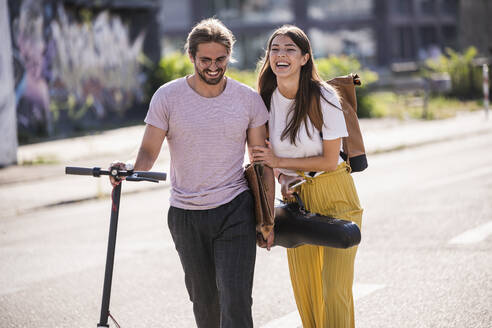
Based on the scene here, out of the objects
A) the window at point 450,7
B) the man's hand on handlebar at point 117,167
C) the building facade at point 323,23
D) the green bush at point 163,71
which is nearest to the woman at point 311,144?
the man's hand on handlebar at point 117,167

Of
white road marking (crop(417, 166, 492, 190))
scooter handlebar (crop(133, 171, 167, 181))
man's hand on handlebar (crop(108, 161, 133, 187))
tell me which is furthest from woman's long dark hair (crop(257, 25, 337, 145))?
white road marking (crop(417, 166, 492, 190))

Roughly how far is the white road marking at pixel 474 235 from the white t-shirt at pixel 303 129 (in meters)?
3.64

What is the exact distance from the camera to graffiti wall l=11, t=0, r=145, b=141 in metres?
19.3

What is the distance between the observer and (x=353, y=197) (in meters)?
3.99

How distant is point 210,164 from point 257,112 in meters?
0.35

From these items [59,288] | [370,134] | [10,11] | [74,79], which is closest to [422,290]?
[59,288]

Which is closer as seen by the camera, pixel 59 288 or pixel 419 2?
pixel 59 288

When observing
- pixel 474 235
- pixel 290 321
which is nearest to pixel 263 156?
pixel 290 321

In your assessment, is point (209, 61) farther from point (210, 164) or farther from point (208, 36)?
point (210, 164)

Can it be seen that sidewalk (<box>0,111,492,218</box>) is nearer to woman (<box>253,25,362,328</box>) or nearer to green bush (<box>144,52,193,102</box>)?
green bush (<box>144,52,193,102</box>)

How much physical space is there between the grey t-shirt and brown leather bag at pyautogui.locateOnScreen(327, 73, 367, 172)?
1.65 feet

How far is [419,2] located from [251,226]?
201 ft

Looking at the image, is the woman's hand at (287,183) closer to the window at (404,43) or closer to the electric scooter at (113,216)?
the electric scooter at (113,216)

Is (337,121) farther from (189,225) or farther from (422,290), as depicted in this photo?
(422,290)
